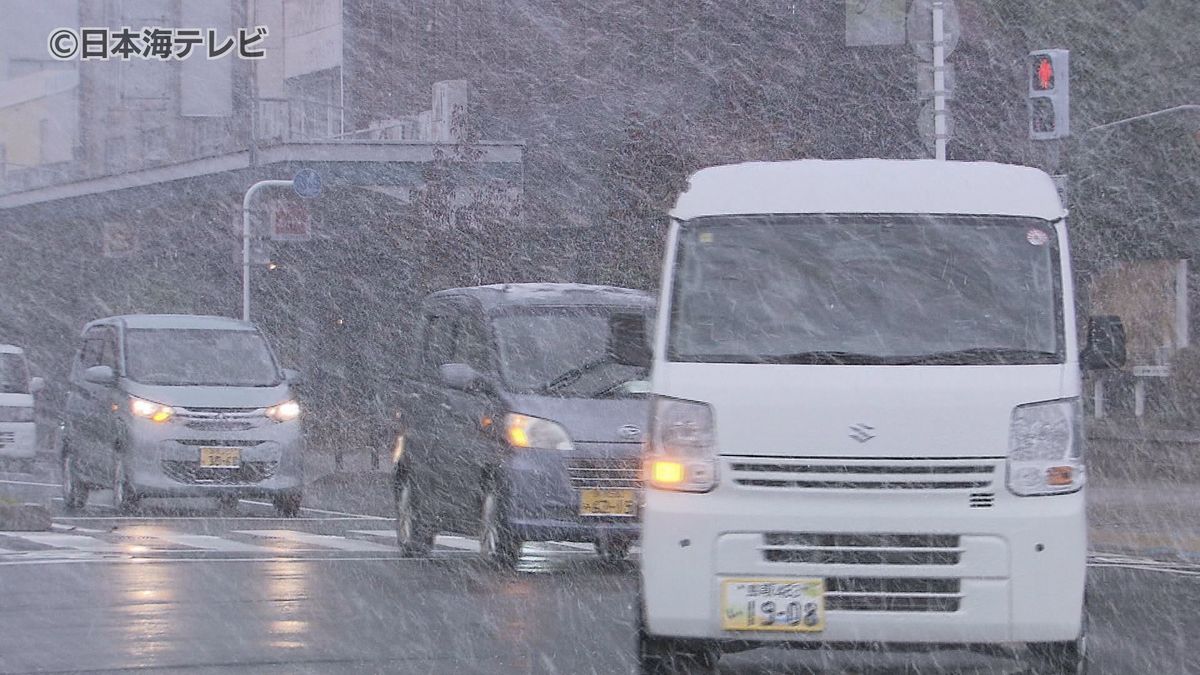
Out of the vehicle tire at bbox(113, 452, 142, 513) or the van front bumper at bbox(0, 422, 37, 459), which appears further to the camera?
the van front bumper at bbox(0, 422, 37, 459)

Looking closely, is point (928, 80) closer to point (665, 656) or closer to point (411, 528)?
point (411, 528)

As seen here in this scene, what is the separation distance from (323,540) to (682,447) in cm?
870

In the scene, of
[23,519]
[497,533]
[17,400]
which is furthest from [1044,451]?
[17,400]

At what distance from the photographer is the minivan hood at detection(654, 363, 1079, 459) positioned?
23.5 feet

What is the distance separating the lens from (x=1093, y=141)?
41594mm

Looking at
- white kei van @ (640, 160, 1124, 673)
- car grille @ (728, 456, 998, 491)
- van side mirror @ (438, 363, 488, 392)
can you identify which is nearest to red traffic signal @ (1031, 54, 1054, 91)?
van side mirror @ (438, 363, 488, 392)

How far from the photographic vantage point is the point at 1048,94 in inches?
701

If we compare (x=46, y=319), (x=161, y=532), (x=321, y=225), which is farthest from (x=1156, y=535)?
(x=46, y=319)

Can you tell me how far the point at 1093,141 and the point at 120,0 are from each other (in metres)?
30.1

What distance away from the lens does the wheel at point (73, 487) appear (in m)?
19.4

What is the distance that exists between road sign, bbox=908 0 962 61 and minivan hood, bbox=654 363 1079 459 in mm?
13073

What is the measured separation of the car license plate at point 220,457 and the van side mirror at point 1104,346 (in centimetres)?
1143

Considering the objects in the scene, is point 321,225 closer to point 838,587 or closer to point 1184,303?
point 1184,303

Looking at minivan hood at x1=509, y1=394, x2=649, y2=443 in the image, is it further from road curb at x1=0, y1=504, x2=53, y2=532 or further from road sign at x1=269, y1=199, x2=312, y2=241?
road sign at x1=269, y1=199, x2=312, y2=241
